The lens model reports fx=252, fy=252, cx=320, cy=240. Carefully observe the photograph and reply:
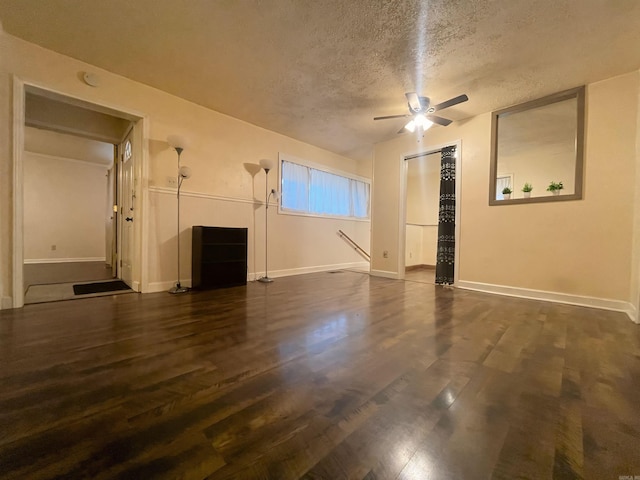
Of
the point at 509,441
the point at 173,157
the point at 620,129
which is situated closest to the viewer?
the point at 509,441

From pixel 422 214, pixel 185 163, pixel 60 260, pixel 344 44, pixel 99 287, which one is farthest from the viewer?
pixel 422 214

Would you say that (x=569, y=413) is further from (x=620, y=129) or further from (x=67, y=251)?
(x=67, y=251)

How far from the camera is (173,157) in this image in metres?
3.34

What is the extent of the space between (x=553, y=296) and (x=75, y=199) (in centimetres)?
960

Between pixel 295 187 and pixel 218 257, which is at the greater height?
pixel 295 187

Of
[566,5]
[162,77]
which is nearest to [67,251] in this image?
[162,77]

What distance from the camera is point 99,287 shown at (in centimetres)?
326

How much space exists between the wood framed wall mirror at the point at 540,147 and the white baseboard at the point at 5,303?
5515mm

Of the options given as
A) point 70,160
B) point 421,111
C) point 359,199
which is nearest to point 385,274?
point 359,199

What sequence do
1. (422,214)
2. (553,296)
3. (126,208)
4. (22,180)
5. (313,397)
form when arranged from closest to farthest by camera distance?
(313,397) → (22,180) → (553,296) → (126,208) → (422,214)

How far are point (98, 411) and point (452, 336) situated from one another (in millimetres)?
2039

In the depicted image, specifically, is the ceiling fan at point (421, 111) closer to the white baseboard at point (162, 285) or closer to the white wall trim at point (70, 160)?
the white baseboard at point (162, 285)

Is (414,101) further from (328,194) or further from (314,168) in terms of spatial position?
(328,194)

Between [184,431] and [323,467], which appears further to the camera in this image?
[184,431]
